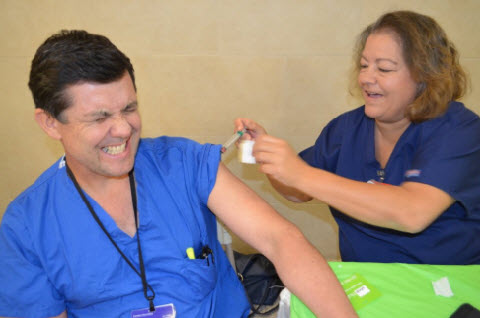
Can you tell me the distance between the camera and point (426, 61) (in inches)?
46.1

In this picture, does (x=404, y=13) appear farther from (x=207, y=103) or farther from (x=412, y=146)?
(x=207, y=103)

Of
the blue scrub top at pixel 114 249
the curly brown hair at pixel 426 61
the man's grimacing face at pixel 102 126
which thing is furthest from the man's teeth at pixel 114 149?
the curly brown hair at pixel 426 61

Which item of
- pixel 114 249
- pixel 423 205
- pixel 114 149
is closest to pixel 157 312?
pixel 114 249

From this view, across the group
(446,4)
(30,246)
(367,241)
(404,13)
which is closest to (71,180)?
(30,246)

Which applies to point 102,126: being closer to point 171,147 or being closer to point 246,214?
point 171,147

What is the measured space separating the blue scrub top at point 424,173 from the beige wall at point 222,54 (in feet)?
1.53

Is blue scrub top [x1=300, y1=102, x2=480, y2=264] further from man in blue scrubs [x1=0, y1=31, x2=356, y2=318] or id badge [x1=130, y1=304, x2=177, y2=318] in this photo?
id badge [x1=130, y1=304, x2=177, y2=318]

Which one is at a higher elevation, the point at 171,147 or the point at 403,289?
the point at 171,147

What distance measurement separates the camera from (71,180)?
1.11 meters

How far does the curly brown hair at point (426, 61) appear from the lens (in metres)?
1.17

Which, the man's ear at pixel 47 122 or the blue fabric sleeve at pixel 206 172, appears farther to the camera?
the blue fabric sleeve at pixel 206 172

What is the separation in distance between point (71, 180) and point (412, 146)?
3.64 ft

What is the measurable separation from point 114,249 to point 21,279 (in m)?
0.25

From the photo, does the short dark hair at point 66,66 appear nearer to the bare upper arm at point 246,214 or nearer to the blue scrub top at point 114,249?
the blue scrub top at point 114,249
